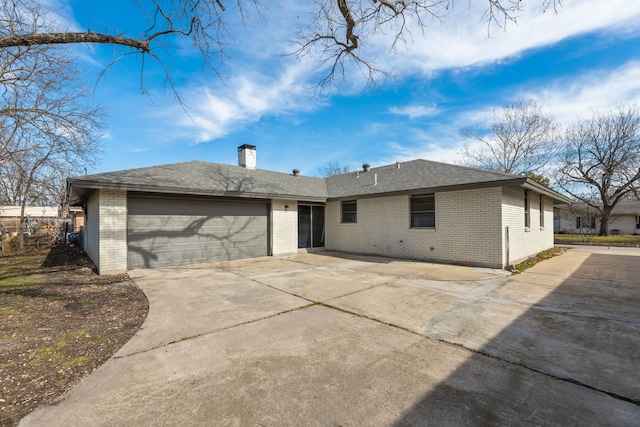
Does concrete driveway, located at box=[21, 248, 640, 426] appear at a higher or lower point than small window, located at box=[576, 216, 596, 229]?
lower

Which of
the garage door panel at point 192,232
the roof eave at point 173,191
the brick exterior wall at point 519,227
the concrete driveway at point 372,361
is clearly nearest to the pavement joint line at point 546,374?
the concrete driveway at point 372,361

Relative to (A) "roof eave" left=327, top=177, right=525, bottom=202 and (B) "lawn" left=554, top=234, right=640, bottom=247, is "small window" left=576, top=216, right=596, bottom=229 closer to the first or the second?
(B) "lawn" left=554, top=234, right=640, bottom=247

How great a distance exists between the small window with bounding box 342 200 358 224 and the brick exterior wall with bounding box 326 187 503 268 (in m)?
0.30

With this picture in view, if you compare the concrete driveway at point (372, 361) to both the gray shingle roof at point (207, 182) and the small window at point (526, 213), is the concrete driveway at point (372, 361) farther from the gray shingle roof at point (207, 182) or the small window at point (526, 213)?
the small window at point (526, 213)

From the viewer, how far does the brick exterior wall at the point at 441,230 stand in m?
8.84

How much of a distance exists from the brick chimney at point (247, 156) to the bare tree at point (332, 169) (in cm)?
3252

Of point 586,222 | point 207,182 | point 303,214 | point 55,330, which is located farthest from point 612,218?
point 55,330

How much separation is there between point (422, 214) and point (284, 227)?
19.3 ft

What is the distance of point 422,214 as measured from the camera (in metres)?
10.7

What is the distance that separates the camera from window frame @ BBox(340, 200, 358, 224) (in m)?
13.2

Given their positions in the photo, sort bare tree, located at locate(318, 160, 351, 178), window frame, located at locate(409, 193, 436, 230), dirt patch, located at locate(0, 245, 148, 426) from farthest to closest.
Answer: bare tree, located at locate(318, 160, 351, 178), window frame, located at locate(409, 193, 436, 230), dirt patch, located at locate(0, 245, 148, 426)

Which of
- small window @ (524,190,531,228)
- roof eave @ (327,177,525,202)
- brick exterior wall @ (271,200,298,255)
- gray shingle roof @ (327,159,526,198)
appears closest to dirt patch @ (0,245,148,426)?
brick exterior wall @ (271,200,298,255)

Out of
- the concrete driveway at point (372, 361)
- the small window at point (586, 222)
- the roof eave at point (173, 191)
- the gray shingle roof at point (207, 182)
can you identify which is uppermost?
the gray shingle roof at point (207, 182)

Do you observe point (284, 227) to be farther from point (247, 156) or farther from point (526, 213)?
point (526, 213)
